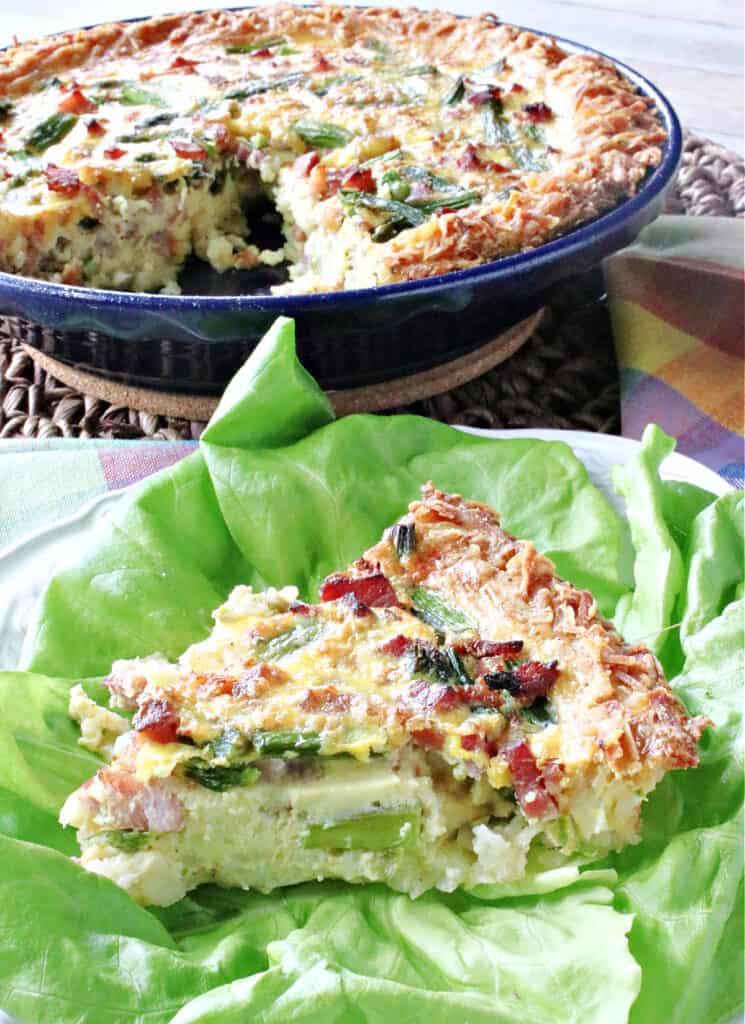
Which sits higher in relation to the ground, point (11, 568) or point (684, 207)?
point (11, 568)

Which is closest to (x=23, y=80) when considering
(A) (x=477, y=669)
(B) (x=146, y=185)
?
(B) (x=146, y=185)

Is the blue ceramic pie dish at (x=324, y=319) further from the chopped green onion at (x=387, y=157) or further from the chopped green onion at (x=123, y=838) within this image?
the chopped green onion at (x=123, y=838)

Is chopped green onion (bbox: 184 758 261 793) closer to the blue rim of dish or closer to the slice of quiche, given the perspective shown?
the slice of quiche

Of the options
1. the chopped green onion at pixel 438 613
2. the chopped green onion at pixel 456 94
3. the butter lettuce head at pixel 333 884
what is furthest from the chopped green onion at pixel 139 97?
the chopped green onion at pixel 438 613

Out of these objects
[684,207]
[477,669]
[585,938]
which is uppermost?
[477,669]

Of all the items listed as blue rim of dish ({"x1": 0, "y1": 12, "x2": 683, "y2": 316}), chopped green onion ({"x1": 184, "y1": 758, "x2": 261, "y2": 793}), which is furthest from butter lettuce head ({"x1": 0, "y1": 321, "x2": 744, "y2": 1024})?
blue rim of dish ({"x1": 0, "y1": 12, "x2": 683, "y2": 316})

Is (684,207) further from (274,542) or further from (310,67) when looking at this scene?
(274,542)

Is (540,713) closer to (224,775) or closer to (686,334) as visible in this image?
(224,775)
